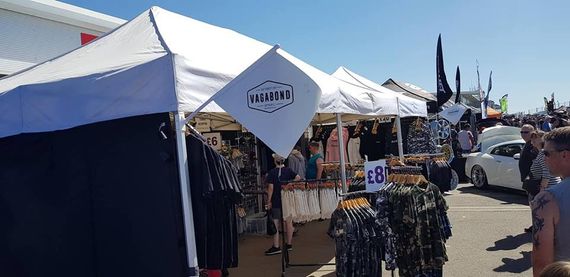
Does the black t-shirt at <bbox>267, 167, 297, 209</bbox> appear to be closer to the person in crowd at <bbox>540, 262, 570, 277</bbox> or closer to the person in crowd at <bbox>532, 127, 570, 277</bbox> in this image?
the person in crowd at <bbox>532, 127, 570, 277</bbox>

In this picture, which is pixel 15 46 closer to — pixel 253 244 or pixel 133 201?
pixel 253 244

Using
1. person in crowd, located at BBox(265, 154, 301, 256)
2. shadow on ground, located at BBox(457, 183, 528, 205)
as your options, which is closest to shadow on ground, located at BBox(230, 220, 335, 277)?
person in crowd, located at BBox(265, 154, 301, 256)

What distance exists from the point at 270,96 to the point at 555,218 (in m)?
2.26

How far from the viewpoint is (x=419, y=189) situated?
4.42 m

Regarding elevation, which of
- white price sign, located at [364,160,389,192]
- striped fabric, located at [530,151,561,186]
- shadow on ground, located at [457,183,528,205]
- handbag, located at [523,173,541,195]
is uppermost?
white price sign, located at [364,160,389,192]

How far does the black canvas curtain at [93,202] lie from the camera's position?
401 centimetres

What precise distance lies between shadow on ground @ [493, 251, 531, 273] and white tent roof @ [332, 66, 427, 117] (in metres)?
3.10

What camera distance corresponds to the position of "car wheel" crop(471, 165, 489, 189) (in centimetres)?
1247

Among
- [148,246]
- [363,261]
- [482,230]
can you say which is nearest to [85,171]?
[148,246]

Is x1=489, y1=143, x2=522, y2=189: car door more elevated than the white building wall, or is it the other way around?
the white building wall

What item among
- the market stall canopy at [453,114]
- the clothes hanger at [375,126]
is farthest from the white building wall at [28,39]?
the market stall canopy at [453,114]

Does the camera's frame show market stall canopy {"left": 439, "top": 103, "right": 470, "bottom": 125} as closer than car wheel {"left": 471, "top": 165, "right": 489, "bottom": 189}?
A: No

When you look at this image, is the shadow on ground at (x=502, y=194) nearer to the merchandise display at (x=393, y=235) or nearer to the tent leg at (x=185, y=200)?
the merchandise display at (x=393, y=235)

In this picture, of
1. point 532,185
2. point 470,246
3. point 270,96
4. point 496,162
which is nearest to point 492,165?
point 496,162
